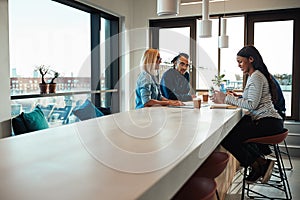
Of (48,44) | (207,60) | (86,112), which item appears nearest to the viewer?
(86,112)

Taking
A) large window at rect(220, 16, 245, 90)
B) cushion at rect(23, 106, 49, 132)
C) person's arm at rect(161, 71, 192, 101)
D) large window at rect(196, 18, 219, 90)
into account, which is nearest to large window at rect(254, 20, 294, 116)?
large window at rect(220, 16, 245, 90)

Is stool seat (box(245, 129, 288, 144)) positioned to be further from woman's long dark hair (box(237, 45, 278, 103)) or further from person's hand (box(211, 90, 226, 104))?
person's hand (box(211, 90, 226, 104))

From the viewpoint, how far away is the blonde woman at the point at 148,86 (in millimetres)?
3107

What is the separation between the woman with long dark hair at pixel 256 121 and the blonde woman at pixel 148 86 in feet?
2.14

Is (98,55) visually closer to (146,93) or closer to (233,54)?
(146,93)

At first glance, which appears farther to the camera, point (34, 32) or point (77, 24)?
point (77, 24)

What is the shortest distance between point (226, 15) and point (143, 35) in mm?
1603

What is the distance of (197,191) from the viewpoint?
1421 millimetres

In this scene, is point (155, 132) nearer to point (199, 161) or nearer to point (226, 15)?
point (199, 161)

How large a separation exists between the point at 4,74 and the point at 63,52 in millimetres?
1256

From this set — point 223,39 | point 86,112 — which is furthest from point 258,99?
point 86,112

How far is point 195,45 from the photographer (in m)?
5.56

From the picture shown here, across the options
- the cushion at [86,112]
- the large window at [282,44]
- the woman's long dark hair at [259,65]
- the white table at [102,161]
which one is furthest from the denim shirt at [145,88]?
the large window at [282,44]

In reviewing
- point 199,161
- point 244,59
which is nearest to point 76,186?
point 199,161
